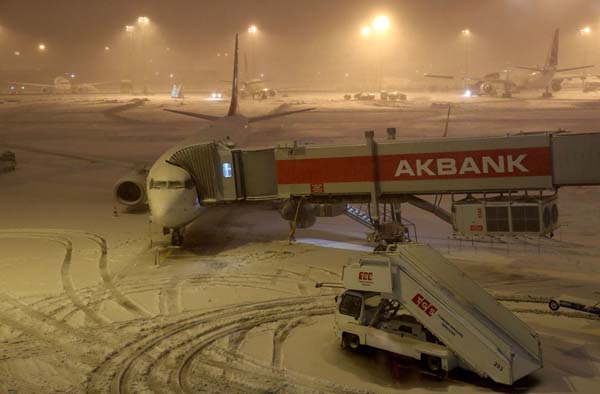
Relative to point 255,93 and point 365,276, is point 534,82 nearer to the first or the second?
point 255,93

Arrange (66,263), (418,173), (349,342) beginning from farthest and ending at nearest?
(66,263) → (418,173) → (349,342)

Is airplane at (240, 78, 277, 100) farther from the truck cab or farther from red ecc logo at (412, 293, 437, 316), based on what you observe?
red ecc logo at (412, 293, 437, 316)

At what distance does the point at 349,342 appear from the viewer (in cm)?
1833

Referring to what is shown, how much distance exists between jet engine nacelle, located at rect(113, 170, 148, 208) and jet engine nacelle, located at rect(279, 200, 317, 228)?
9.73m

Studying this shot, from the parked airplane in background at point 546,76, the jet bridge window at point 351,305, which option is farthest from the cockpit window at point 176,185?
the parked airplane in background at point 546,76

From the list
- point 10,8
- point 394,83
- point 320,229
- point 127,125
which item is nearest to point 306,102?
point 127,125

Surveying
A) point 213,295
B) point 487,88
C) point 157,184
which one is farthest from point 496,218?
point 487,88

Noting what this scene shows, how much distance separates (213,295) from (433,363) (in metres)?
9.71

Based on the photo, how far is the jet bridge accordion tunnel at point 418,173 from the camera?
2408 cm

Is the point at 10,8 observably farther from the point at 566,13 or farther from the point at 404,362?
the point at 404,362

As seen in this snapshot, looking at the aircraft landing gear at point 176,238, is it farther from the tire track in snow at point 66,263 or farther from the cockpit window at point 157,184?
the tire track in snow at point 66,263

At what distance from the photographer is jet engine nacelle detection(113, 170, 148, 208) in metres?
35.6

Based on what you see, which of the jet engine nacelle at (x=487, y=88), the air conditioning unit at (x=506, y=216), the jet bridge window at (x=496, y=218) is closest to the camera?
the air conditioning unit at (x=506, y=216)

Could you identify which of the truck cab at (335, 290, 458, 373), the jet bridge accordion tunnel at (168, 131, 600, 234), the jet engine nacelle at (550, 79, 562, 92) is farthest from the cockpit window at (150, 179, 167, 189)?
the jet engine nacelle at (550, 79, 562, 92)
